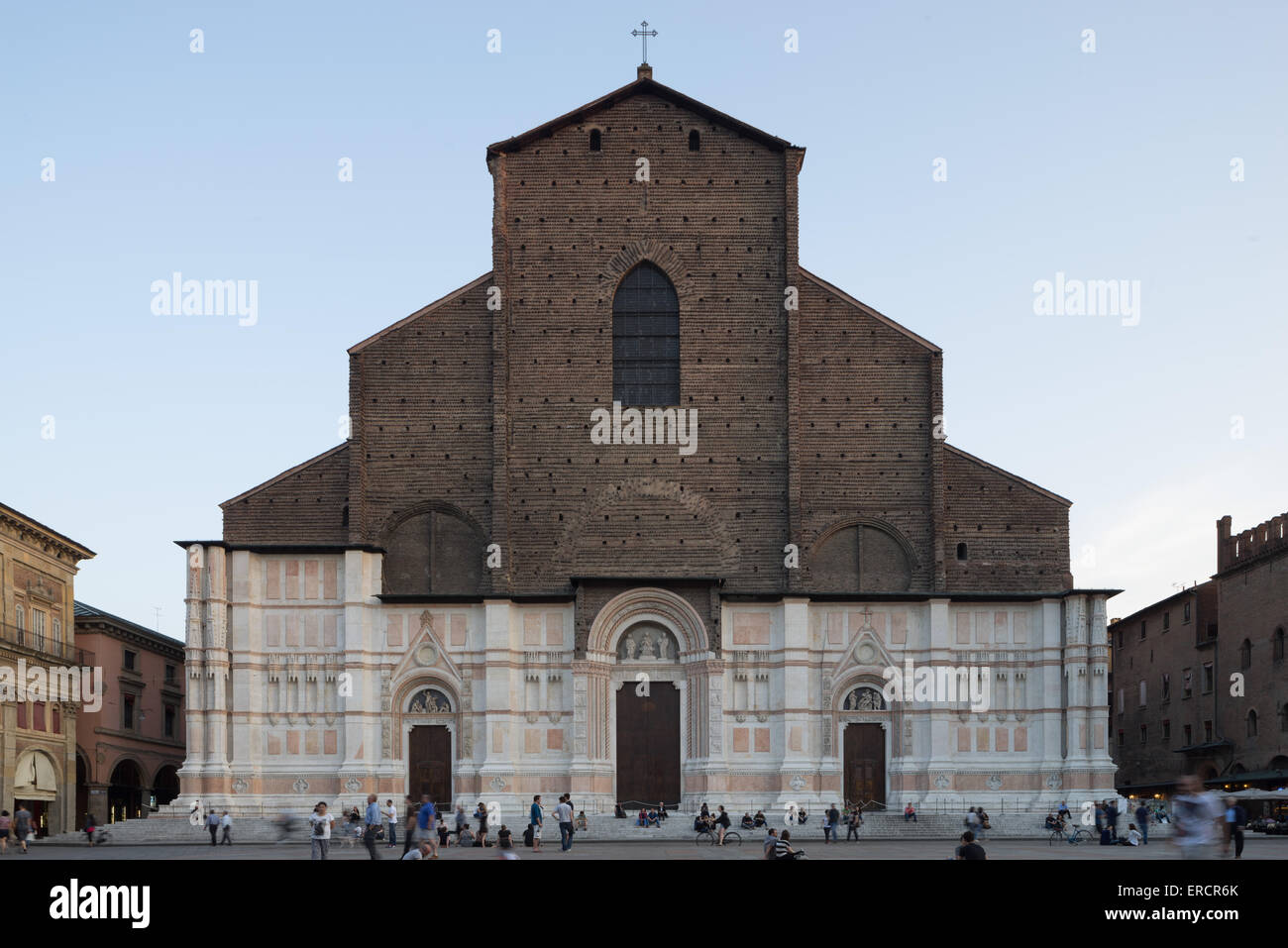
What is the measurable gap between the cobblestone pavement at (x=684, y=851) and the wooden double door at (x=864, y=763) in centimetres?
291

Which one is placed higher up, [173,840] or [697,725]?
[697,725]

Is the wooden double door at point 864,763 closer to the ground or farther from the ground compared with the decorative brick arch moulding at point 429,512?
closer to the ground

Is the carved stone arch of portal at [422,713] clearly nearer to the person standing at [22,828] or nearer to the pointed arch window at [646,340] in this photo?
the pointed arch window at [646,340]

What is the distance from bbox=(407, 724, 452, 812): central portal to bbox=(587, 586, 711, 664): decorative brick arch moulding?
4.75m

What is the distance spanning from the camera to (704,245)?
4350 cm

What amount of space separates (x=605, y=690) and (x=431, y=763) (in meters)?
5.06

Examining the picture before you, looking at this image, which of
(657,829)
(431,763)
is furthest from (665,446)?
(431,763)

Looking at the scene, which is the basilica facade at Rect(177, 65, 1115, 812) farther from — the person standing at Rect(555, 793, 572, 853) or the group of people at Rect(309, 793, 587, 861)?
the person standing at Rect(555, 793, 572, 853)

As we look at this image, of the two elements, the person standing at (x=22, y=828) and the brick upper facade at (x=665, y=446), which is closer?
the person standing at (x=22, y=828)

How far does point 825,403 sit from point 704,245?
5605mm

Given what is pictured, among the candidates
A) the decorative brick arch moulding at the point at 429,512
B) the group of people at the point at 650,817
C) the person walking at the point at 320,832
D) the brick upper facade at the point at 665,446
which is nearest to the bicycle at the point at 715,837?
the group of people at the point at 650,817

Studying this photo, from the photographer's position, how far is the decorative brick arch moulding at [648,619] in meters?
41.4
